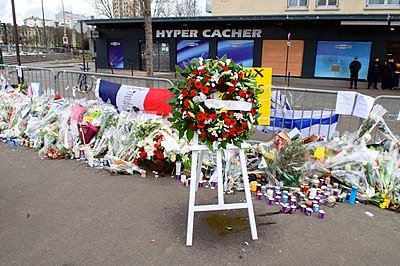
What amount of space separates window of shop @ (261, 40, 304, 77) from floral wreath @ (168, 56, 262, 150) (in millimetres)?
18314

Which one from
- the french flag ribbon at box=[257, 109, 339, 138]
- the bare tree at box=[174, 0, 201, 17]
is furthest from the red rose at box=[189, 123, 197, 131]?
the bare tree at box=[174, 0, 201, 17]

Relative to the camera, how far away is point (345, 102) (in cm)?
522

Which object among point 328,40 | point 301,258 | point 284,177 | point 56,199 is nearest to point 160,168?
point 56,199

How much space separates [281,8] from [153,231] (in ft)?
73.8

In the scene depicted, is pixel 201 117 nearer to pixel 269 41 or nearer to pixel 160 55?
pixel 269 41

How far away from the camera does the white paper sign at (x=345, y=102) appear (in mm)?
5152

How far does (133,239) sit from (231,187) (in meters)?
1.76

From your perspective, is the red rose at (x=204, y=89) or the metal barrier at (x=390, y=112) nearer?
the red rose at (x=204, y=89)

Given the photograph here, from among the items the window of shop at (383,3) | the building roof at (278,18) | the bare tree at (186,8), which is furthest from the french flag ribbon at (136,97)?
the bare tree at (186,8)

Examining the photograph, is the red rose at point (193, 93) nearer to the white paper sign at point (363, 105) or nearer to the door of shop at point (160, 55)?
the white paper sign at point (363, 105)

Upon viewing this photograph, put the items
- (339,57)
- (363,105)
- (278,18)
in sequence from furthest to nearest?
1. (339,57)
2. (278,18)
3. (363,105)

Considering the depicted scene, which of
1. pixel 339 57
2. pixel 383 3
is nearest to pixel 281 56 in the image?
pixel 339 57

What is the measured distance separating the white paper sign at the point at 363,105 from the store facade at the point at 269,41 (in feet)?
44.3

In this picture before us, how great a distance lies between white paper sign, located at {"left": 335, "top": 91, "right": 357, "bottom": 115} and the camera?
5.15 m
